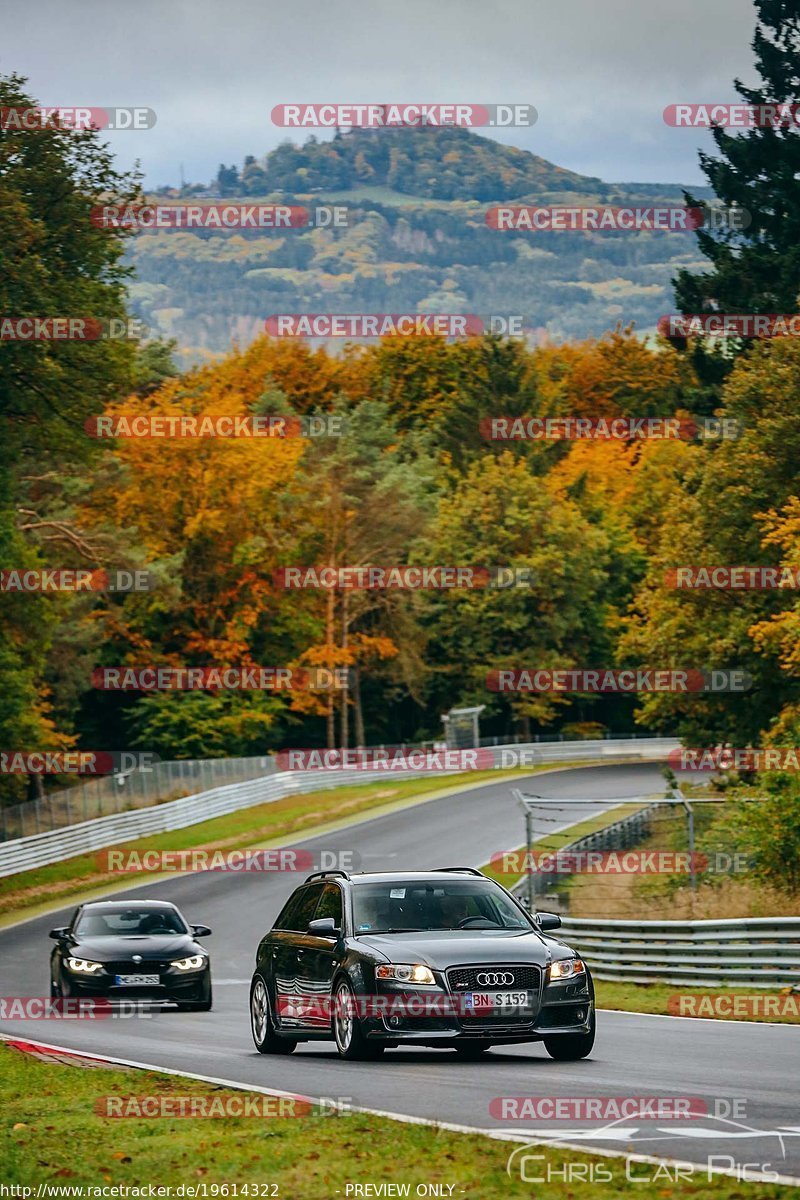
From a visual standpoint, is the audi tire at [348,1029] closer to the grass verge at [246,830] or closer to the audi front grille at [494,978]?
the audi front grille at [494,978]

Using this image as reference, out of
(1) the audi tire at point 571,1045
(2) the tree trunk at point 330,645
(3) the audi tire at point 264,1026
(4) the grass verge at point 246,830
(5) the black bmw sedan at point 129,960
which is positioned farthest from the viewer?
(2) the tree trunk at point 330,645

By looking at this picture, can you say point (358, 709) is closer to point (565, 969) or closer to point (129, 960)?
point (129, 960)

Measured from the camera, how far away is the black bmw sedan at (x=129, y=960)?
72.4ft

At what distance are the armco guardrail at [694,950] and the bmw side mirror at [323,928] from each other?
7968 mm

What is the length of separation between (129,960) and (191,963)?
830 millimetres

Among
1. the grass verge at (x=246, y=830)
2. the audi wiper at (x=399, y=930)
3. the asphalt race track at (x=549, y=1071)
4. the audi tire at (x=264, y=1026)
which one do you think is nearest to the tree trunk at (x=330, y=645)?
the grass verge at (x=246, y=830)

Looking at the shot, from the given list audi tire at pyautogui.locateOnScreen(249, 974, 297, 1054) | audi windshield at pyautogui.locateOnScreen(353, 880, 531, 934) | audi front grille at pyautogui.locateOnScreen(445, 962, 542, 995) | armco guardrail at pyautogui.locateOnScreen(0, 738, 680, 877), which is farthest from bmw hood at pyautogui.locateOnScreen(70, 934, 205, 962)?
armco guardrail at pyautogui.locateOnScreen(0, 738, 680, 877)

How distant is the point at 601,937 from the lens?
26297 millimetres

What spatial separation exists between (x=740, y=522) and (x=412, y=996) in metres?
34.1

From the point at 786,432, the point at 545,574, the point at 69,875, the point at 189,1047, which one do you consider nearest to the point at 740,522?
the point at 786,432

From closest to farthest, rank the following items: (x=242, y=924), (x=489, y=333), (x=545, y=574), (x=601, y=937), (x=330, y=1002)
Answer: (x=330, y=1002), (x=601, y=937), (x=242, y=924), (x=545, y=574), (x=489, y=333)

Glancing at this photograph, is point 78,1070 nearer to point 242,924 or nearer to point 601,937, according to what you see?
point 601,937

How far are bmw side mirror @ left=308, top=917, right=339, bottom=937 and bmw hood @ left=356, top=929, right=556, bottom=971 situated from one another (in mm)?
271

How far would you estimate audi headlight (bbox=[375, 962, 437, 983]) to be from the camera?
44.3 feet
